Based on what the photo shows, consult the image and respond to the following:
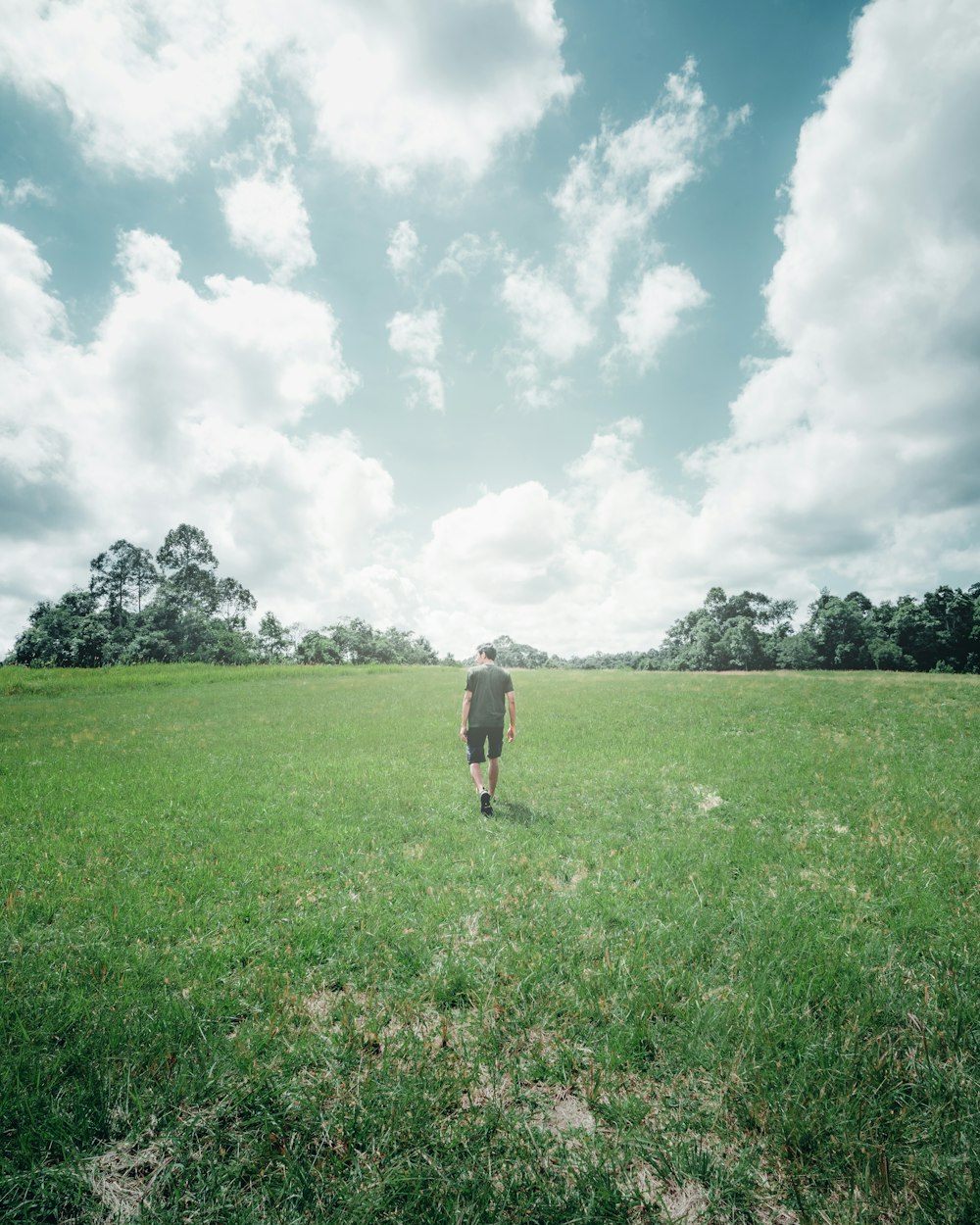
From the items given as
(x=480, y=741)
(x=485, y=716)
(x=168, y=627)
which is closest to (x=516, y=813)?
(x=480, y=741)

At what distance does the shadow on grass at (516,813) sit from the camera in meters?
10.1

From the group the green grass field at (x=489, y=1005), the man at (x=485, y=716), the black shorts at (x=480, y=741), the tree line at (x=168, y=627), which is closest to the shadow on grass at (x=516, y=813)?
the green grass field at (x=489, y=1005)

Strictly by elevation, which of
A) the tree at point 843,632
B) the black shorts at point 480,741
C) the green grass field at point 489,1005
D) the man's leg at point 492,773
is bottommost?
the green grass field at point 489,1005

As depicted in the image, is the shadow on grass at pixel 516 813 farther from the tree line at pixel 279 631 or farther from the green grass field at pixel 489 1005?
the tree line at pixel 279 631

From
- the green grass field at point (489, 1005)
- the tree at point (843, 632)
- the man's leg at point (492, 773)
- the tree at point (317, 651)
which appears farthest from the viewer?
the tree at point (317, 651)

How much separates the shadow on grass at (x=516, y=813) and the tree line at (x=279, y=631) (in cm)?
7648

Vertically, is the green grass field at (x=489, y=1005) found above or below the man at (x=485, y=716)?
below

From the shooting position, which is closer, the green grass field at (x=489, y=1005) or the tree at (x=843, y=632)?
the green grass field at (x=489, y=1005)

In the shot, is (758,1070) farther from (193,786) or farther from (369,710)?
(369,710)

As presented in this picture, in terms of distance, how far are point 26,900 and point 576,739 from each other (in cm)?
1546

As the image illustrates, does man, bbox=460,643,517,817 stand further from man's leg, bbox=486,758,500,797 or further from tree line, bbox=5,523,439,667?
tree line, bbox=5,523,439,667

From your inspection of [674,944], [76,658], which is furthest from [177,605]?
[674,944]

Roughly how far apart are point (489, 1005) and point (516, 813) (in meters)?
6.07

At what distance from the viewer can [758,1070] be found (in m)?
3.82
